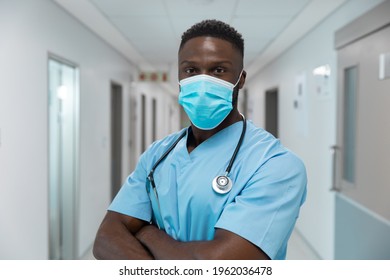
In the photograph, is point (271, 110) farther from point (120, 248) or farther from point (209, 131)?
point (120, 248)

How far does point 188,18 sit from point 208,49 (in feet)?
3.47

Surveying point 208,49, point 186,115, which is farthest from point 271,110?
point 208,49

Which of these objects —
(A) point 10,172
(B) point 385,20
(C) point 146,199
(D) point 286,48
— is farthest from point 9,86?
(D) point 286,48

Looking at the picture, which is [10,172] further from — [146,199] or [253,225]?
[253,225]

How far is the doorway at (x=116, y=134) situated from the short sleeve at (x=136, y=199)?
2697mm

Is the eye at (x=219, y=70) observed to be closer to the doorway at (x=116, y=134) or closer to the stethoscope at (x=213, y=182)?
the stethoscope at (x=213, y=182)

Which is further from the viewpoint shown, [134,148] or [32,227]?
[134,148]

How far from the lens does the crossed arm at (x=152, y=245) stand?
2.24ft

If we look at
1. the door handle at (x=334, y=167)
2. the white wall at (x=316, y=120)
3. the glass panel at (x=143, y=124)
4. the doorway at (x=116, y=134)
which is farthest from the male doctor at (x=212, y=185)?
the glass panel at (x=143, y=124)

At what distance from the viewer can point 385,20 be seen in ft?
4.67

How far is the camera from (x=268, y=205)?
2.31 feet

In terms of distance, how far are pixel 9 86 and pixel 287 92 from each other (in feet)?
7.62
